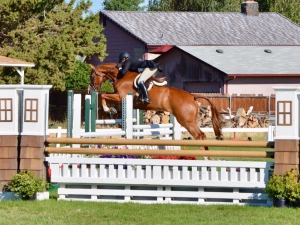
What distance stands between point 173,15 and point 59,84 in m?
16.6

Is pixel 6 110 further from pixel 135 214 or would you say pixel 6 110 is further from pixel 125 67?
pixel 125 67

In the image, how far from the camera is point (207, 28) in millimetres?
49062

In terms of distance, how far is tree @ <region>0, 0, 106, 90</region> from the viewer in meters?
34.1

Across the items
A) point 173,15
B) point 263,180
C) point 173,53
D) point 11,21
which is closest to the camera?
point 263,180

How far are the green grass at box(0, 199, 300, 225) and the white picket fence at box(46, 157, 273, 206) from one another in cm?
30

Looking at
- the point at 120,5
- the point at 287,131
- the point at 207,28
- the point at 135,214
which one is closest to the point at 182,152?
the point at 135,214

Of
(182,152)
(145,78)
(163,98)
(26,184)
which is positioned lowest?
(26,184)

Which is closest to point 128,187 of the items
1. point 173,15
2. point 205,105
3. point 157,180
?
point 157,180

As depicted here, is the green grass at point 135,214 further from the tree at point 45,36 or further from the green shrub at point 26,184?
the tree at point 45,36

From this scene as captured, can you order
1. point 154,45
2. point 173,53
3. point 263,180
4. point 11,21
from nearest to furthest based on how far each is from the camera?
point 263,180 < point 11,21 < point 173,53 < point 154,45

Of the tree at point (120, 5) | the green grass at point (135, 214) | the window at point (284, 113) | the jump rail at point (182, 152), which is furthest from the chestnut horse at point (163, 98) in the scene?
the tree at point (120, 5)

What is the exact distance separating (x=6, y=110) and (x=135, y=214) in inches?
101

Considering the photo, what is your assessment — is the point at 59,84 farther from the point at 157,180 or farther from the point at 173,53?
the point at 157,180

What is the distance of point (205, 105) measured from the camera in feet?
115
